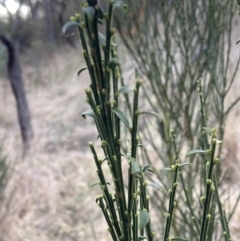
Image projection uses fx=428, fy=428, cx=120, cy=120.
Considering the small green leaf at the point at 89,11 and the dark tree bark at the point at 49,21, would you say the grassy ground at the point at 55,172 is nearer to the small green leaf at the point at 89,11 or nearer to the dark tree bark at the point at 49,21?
the dark tree bark at the point at 49,21

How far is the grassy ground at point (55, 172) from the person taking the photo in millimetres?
3727

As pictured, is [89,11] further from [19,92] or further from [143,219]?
[19,92]

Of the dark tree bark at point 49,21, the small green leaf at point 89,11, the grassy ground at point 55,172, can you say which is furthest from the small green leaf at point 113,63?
the dark tree bark at point 49,21

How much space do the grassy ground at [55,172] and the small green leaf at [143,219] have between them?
1.38 meters

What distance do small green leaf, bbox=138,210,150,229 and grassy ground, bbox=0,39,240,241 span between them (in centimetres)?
138

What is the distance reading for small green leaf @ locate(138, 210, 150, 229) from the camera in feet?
2.24

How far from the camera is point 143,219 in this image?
0.69 m

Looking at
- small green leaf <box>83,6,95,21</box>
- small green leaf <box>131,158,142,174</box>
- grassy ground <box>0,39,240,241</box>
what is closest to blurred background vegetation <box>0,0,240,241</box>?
grassy ground <box>0,39,240,241</box>

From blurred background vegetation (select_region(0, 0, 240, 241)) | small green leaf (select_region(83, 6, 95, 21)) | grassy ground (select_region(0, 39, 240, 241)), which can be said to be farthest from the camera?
grassy ground (select_region(0, 39, 240, 241))

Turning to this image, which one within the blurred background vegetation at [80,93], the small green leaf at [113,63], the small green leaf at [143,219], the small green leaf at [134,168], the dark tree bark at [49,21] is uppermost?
the dark tree bark at [49,21]

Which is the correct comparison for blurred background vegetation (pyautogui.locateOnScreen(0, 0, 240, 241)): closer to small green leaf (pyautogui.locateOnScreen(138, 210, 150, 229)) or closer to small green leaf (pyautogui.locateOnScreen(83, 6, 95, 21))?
small green leaf (pyautogui.locateOnScreen(83, 6, 95, 21))

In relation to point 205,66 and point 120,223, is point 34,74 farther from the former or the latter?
point 120,223

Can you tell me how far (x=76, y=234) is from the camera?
382 cm

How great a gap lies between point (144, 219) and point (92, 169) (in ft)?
13.9
